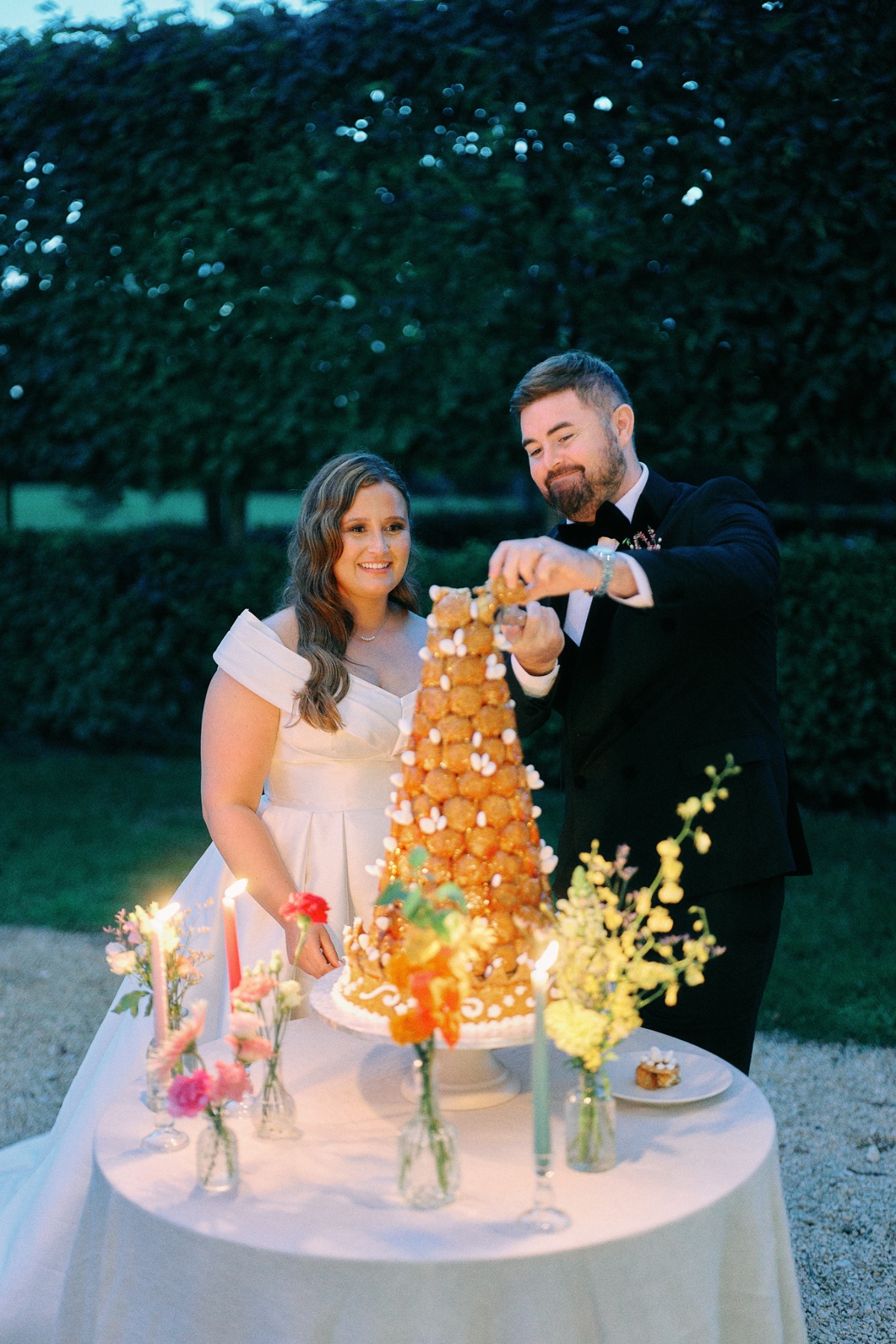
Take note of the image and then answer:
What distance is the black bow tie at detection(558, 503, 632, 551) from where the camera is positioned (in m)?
3.04

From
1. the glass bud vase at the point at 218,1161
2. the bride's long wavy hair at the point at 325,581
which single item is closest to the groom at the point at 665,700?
the bride's long wavy hair at the point at 325,581

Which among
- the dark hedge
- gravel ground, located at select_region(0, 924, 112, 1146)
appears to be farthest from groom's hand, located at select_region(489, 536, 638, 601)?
the dark hedge

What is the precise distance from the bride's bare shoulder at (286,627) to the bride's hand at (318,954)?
30.9 inches

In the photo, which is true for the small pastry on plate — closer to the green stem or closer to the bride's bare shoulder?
the green stem

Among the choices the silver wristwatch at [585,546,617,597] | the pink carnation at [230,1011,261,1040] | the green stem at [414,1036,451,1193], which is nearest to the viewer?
the green stem at [414,1036,451,1193]

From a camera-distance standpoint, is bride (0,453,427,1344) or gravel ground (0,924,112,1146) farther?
gravel ground (0,924,112,1146)

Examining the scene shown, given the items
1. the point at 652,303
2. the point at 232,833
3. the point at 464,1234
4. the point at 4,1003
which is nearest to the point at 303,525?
the point at 232,833

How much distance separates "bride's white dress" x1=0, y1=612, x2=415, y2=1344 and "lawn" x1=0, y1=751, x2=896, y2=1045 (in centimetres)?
264

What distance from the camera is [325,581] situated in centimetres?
345

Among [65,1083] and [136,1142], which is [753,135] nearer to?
[65,1083]

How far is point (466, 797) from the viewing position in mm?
2254

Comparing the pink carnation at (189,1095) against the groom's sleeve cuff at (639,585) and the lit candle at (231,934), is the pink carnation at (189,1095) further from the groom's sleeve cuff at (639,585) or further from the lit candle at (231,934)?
the groom's sleeve cuff at (639,585)

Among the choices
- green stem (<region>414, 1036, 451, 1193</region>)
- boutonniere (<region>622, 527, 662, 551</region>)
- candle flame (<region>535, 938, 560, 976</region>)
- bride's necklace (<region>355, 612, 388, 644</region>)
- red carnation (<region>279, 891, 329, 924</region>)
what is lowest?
green stem (<region>414, 1036, 451, 1193</region>)

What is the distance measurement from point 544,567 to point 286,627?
1.30m
